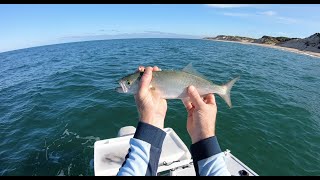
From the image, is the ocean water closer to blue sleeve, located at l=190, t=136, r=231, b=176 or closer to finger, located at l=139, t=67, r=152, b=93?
finger, located at l=139, t=67, r=152, b=93

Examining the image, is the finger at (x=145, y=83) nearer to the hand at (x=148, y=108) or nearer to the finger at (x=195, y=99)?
the hand at (x=148, y=108)

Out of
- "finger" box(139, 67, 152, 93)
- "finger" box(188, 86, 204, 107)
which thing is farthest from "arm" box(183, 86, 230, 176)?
A: "finger" box(139, 67, 152, 93)

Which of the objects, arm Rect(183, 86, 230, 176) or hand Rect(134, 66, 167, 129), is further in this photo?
hand Rect(134, 66, 167, 129)

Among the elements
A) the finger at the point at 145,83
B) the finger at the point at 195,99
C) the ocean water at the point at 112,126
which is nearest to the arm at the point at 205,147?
the finger at the point at 195,99

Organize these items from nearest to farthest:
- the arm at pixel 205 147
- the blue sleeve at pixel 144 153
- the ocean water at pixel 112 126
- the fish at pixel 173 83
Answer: the blue sleeve at pixel 144 153
the arm at pixel 205 147
the fish at pixel 173 83
the ocean water at pixel 112 126

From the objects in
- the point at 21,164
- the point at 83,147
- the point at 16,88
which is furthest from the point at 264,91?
the point at 16,88
